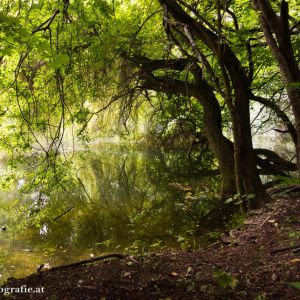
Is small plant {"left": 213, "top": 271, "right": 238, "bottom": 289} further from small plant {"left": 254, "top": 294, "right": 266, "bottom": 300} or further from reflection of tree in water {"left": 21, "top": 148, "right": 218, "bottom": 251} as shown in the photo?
reflection of tree in water {"left": 21, "top": 148, "right": 218, "bottom": 251}

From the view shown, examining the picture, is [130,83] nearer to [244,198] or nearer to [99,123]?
[99,123]

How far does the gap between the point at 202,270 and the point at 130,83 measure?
518 cm

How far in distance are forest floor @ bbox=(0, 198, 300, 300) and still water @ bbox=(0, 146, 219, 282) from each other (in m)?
1.90

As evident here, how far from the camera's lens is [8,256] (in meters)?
6.60

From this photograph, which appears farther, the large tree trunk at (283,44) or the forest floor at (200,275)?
the large tree trunk at (283,44)

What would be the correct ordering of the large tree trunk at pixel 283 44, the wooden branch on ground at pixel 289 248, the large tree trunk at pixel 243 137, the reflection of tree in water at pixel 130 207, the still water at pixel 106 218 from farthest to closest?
the reflection of tree in water at pixel 130 207, the still water at pixel 106 218, the large tree trunk at pixel 243 137, the large tree trunk at pixel 283 44, the wooden branch on ground at pixel 289 248

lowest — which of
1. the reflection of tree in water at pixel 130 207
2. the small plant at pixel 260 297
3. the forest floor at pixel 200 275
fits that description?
the small plant at pixel 260 297

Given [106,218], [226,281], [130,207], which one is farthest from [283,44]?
[130,207]

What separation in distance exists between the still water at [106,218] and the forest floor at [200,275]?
1.90 metres

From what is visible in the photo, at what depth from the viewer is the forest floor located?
2.97m

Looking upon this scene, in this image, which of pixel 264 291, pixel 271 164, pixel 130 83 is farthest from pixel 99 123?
pixel 264 291

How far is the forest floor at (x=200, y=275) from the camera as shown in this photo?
9.75ft

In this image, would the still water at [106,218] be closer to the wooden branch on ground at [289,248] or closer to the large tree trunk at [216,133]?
the large tree trunk at [216,133]

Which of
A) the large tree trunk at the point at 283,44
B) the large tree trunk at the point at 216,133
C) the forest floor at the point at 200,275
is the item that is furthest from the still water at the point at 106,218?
the large tree trunk at the point at 283,44
